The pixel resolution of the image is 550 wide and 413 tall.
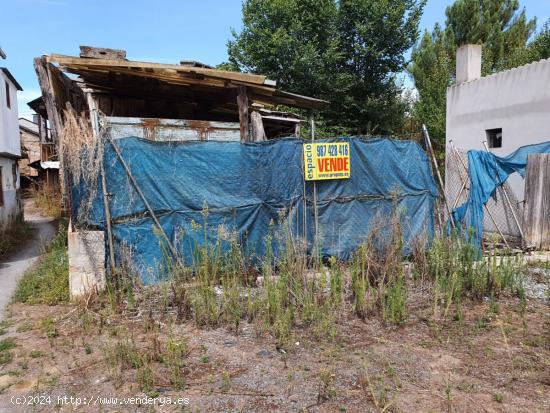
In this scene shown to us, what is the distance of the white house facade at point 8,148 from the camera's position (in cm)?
1259

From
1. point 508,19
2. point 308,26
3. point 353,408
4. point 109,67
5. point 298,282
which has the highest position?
point 508,19

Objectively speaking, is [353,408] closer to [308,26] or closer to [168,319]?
[168,319]

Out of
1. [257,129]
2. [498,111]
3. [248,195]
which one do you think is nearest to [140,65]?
[257,129]

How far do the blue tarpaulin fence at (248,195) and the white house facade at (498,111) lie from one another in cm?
172

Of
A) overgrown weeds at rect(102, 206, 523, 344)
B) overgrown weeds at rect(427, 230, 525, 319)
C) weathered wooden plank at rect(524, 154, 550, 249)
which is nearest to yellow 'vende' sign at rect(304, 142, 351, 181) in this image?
overgrown weeds at rect(102, 206, 523, 344)

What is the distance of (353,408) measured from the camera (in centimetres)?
325

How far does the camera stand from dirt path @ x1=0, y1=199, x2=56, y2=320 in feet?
23.0

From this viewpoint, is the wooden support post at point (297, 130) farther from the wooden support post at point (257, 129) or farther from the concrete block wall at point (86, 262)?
the concrete block wall at point (86, 262)

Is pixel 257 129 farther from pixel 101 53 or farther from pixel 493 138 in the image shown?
pixel 493 138

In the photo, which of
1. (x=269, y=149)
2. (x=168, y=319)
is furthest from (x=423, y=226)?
(x=168, y=319)

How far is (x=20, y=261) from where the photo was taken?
371 inches

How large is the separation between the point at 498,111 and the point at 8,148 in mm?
14417

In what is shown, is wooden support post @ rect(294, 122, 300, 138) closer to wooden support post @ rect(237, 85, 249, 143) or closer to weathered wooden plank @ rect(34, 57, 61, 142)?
wooden support post @ rect(237, 85, 249, 143)

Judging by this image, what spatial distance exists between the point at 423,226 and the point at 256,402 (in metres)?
5.22
